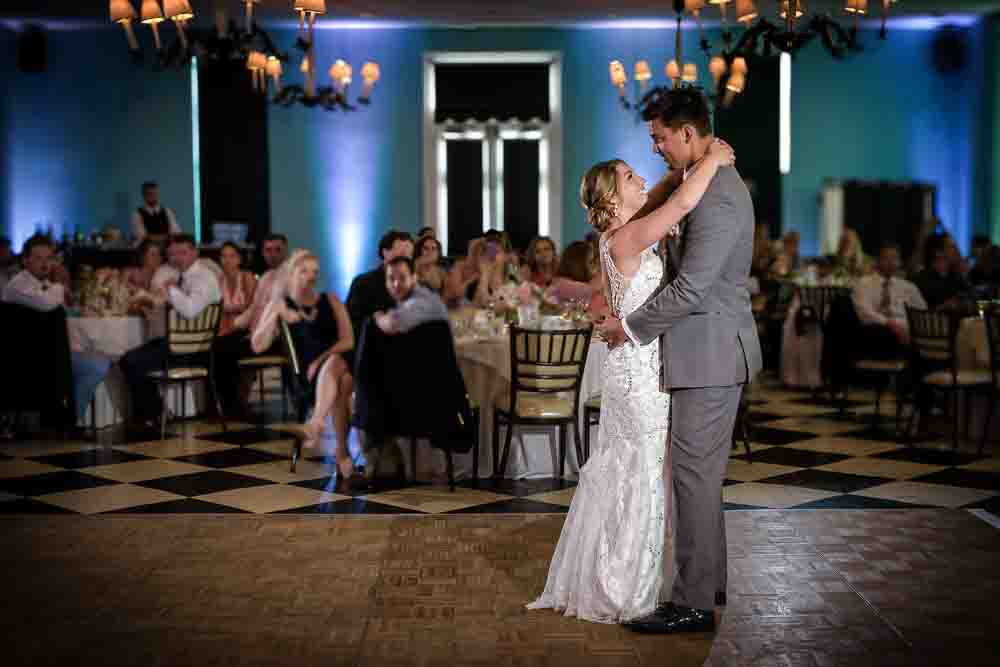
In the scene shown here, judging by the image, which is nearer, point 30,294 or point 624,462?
point 624,462

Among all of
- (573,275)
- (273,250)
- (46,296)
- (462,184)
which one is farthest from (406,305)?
(462,184)

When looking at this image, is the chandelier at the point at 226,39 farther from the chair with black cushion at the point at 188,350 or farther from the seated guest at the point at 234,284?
the chair with black cushion at the point at 188,350

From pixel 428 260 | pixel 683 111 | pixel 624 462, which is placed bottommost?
pixel 624 462

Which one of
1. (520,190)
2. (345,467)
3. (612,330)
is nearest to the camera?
(612,330)

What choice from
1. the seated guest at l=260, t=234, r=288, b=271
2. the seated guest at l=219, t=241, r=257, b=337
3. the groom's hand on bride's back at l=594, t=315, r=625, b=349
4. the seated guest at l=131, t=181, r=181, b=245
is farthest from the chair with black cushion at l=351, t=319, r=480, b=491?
the seated guest at l=131, t=181, r=181, b=245

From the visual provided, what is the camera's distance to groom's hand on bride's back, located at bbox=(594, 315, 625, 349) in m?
3.92

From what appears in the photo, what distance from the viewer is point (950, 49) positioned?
15.7 metres

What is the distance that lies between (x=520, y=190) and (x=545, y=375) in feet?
31.9

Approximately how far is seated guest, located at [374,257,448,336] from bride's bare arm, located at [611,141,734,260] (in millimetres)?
2452

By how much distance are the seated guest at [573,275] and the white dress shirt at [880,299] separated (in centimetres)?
266

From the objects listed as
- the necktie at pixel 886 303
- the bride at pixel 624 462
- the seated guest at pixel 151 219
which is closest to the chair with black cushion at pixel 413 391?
the bride at pixel 624 462

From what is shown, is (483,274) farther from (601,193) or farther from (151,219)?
(151,219)

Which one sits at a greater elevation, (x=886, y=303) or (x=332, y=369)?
(x=886, y=303)

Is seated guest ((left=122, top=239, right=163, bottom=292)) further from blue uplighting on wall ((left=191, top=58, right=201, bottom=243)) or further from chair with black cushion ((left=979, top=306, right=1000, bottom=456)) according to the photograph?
chair with black cushion ((left=979, top=306, right=1000, bottom=456))
